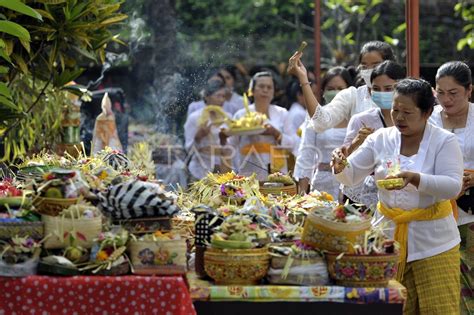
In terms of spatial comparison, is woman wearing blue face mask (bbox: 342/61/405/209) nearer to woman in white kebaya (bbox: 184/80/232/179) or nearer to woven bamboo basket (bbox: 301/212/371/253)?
woven bamboo basket (bbox: 301/212/371/253)

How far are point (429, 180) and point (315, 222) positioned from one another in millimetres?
Answer: 690

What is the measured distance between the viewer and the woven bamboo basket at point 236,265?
453 cm

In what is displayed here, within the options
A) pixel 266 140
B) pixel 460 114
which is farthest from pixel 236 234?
pixel 266 140

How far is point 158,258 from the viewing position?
4.55 m

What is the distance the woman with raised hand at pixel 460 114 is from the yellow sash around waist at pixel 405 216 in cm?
55

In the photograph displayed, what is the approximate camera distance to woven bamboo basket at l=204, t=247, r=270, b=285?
4527mm

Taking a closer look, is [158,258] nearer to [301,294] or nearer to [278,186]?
[301,294]

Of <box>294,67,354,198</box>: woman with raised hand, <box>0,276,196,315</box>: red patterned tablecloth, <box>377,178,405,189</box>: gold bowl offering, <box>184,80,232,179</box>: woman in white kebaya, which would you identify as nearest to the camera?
<box>0,276,196,315</box>: red patterned tablecloth

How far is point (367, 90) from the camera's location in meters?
6.74

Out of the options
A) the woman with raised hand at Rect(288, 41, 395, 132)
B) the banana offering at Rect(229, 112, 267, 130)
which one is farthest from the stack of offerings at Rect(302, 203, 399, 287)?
the banana offering at Rect(229, 112, 267, 130)

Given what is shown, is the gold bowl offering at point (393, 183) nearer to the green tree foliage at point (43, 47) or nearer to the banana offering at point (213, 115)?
the green tree foliage at point (43, 47)

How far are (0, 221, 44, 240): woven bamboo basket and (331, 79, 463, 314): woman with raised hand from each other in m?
1.67

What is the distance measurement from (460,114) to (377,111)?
0.54 metres

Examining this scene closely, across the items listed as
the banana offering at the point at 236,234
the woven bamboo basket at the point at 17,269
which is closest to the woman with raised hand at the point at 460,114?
the banana offering at the point at 236,234
